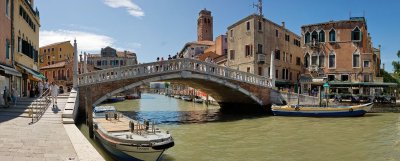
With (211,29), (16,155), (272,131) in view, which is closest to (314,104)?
(272,131)

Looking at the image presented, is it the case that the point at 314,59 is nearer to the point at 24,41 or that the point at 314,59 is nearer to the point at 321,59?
the point at 321,59

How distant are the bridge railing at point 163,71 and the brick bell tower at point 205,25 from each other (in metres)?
46.6

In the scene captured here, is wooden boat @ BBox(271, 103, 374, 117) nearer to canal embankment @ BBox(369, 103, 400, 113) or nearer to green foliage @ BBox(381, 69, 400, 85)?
canal embankment @ BBox(369, 103, 400, 113)

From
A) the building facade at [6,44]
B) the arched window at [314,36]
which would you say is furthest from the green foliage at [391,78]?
the building facade at [6,44]

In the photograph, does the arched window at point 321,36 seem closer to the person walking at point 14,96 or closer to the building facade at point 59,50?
the person walking at point 14,96

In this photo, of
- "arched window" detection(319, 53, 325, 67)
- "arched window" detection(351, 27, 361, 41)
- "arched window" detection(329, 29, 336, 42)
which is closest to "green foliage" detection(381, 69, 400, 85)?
"arched window" detection(351, 27, 361, 41)

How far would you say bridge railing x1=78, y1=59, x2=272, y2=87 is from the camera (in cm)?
1628

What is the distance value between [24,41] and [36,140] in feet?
42.8

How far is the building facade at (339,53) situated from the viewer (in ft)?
94.6

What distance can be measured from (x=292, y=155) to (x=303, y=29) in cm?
2454

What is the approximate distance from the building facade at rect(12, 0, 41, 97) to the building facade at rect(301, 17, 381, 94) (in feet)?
72.6

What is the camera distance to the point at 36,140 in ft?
25.1

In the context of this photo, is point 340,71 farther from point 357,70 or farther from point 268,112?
point 268,112

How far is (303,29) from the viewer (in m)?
32.0
